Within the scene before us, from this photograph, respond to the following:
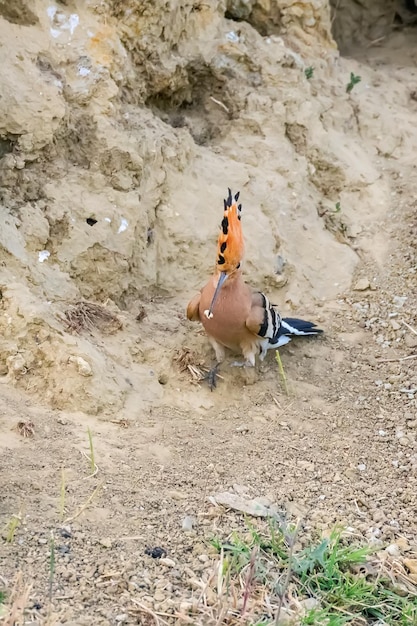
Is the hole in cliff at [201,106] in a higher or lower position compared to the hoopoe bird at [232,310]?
higher

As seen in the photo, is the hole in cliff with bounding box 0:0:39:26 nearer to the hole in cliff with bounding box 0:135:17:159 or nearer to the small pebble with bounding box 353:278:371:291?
the hole in cliff with bounding box 0:135:17:159

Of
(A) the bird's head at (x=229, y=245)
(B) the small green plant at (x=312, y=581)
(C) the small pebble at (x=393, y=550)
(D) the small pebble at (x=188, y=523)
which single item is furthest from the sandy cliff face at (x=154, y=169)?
(C) the small pebble at (x=393, y=550)

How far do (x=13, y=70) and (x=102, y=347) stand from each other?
5.39 feet

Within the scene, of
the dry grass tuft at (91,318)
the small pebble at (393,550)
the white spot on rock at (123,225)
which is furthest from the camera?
the white spot on rock at (123,225)

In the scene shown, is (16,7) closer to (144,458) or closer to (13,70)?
(13,70)

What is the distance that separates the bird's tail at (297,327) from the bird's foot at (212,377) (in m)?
0.50

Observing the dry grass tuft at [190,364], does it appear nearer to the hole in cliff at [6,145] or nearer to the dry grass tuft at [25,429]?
the dry grass tuft at [25,429]

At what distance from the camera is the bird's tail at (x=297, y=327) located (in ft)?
14.9

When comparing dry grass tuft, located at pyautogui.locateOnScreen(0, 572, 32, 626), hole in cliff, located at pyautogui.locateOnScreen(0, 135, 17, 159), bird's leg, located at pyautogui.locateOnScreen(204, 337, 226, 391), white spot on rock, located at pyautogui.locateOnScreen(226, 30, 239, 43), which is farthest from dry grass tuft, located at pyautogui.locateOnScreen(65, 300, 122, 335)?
white spot on rock, located at pyautogui.locateOnScreen(226, 30, 239, 43)

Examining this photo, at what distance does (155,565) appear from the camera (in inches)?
107

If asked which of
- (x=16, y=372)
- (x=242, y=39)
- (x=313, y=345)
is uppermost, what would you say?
(x=242, y=39)

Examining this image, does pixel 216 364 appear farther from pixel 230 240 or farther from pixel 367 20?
pixel 367 20

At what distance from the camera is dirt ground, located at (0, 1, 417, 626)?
265 cm

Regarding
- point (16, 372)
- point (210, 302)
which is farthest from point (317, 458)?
point (16, 372)
